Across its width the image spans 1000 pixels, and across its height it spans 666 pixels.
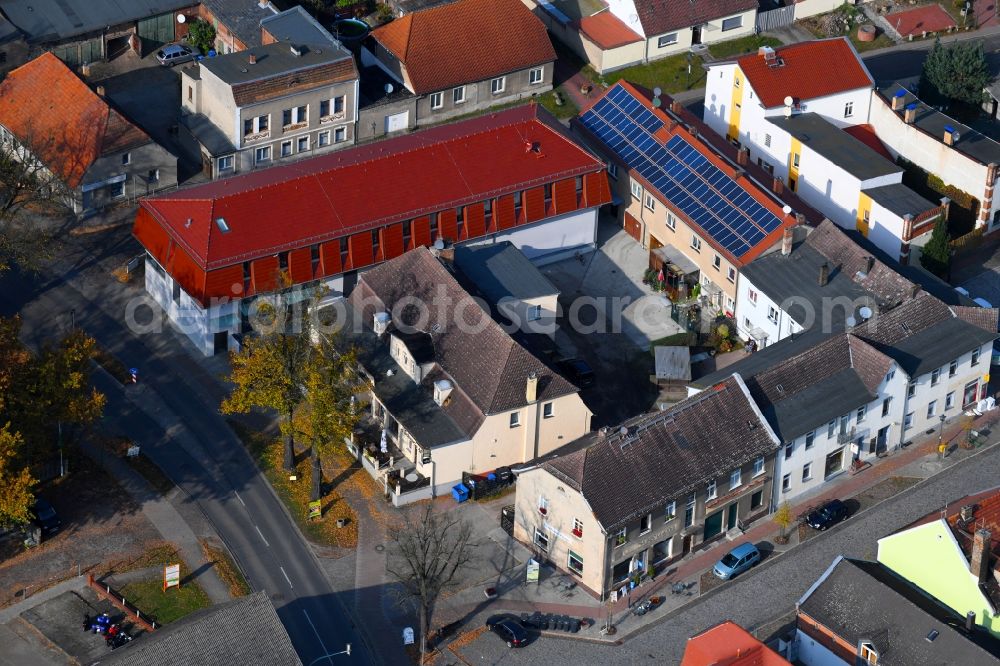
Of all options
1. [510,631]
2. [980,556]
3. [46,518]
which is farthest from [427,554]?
[980,556]

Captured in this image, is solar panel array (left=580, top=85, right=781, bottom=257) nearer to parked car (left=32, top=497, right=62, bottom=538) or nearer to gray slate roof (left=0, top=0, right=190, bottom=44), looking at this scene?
gray slate roof (left=0, top=0, right=190, bottom=44)

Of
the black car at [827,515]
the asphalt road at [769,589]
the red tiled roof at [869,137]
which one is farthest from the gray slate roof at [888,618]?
the red tiled roof at [869,137]

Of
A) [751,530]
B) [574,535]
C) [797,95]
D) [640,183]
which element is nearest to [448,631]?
[574,535]

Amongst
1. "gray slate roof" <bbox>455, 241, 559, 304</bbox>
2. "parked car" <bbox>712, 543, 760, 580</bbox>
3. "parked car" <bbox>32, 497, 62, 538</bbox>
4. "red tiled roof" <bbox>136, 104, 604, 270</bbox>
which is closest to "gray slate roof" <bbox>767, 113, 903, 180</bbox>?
"red tiled roof" <bbox>136, 104, 604, 270</bbox>

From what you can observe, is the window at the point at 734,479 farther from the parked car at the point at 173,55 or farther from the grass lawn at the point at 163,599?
the parked car at the point at 173,55

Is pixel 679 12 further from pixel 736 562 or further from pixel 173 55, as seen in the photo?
pixel 736 562

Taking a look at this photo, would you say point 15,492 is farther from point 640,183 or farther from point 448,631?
point 640,183
